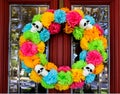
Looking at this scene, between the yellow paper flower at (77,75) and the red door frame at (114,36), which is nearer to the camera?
the yellow paper flower at (77,75)

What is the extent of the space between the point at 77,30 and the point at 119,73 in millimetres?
516

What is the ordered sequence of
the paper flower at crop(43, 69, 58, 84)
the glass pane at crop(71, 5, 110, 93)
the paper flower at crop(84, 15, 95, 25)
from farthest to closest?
the glass pane at crop(71, 5, 110, 93) → the paper flower at crop(84, 15, 95, 25) → the paper flower at crop(43, 69, 58, 84)

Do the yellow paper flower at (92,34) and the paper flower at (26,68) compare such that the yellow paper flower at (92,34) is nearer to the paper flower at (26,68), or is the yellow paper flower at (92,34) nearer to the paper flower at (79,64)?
the paper flower at (79,64)

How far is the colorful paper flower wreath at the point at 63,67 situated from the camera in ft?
10.5

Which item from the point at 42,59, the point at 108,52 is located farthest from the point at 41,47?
the point at 108,52

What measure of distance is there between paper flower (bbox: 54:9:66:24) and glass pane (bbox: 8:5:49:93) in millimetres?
230

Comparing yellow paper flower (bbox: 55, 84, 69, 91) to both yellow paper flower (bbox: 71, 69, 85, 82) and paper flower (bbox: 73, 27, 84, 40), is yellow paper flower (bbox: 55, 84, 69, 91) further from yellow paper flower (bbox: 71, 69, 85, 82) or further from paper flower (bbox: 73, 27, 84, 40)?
paper flower (bbox: 73, 27, 84, 40)

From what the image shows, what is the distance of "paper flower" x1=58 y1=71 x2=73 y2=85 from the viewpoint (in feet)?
10.5

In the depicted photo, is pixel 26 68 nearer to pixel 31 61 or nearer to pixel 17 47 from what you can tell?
pixel 31 61

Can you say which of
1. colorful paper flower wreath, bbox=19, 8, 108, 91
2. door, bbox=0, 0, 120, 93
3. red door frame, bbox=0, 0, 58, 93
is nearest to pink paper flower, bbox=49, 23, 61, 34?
colorful paper flower wreath, bbox=19, 8, 108, 91

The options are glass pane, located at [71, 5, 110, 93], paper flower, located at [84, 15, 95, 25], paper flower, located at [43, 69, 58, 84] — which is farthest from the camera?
glass pane, located at [71, 5, 110, 93]

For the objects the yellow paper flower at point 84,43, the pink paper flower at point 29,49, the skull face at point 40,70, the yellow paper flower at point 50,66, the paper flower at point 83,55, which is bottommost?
the skull face at point 40,70

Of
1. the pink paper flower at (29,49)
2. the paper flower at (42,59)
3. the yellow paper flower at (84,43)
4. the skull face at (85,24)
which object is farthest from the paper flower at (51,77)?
the skull face at (85,24)

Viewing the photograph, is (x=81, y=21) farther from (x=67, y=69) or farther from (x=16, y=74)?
(x=16, y=74)
